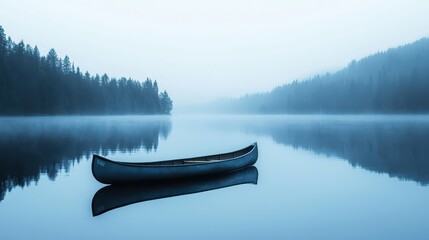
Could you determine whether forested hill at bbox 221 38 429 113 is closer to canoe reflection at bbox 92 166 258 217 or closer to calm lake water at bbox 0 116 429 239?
calm lake water at bbox 0 116 429 239

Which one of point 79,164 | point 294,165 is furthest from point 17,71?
point 294,165

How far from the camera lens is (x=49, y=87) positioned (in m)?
108

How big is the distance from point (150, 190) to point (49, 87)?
104677 millimetres

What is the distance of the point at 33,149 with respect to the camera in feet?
117

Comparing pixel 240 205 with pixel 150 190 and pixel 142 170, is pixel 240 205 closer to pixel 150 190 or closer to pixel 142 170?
pixel 150 190

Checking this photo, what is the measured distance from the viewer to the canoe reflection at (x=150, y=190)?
1670cm

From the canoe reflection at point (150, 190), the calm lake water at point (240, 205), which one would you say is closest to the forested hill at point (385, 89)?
the calm lake water at point (240, 205)

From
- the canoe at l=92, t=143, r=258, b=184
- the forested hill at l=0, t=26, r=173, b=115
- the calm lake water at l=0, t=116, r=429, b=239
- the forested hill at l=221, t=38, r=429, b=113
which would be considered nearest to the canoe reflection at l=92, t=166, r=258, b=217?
the calm lake water at l=0, t=116, r=429, b=239

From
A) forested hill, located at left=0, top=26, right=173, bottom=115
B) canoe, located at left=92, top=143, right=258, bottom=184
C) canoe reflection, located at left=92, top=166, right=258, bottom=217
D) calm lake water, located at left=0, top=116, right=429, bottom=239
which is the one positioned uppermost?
forested hill, located at left=0, top=26, right=173, bottom=115

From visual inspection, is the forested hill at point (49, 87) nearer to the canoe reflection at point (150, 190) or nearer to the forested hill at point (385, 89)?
the canoe reflection at point (150, 190)

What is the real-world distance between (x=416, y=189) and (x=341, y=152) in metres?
17.2

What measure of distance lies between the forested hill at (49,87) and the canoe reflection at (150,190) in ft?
307

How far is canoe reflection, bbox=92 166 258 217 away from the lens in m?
16.7

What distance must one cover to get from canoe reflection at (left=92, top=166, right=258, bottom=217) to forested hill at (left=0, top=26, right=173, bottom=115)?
9355cm
